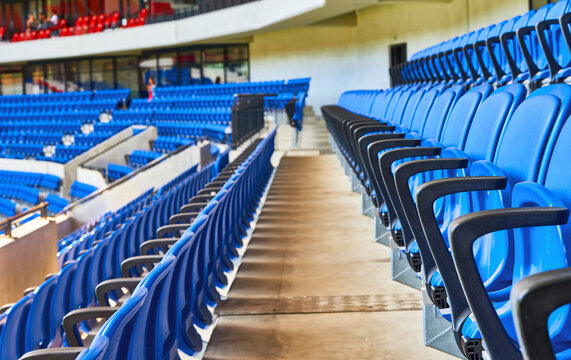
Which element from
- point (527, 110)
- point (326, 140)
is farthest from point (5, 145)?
point (527, 110)

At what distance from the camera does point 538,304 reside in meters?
0.44

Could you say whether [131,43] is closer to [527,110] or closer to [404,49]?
[404,49]

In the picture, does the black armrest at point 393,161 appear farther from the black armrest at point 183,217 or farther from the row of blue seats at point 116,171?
→ the row of blue seats at point 116,171

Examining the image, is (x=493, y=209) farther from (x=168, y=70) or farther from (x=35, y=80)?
(x=35, y=80)

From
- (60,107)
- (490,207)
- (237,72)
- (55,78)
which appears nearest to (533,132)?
(490,207)

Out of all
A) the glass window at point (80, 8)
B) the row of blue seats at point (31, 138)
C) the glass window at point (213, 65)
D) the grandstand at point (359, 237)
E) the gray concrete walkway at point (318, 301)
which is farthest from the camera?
the glass window at point (80, 8)

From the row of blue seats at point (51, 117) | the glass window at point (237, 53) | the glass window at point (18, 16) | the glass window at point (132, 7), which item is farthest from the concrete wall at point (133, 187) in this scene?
the glass window at point (18, 16)

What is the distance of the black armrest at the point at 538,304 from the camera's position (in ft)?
1.43

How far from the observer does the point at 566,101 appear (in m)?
0.89

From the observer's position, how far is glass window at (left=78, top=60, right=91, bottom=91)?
14.3 metres

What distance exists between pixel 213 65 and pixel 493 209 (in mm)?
12420

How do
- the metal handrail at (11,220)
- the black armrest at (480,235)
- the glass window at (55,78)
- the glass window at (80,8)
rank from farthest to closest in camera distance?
the glass window at (80,8)
the glass window at (55,78)
the metal handrail at (11,220)
the black armrest at (480,235)

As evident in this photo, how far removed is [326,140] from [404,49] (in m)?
2.33

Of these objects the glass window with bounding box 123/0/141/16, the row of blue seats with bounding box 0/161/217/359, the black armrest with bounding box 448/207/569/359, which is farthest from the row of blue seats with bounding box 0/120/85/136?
the black armrest with bounding box 448/207/569/359
